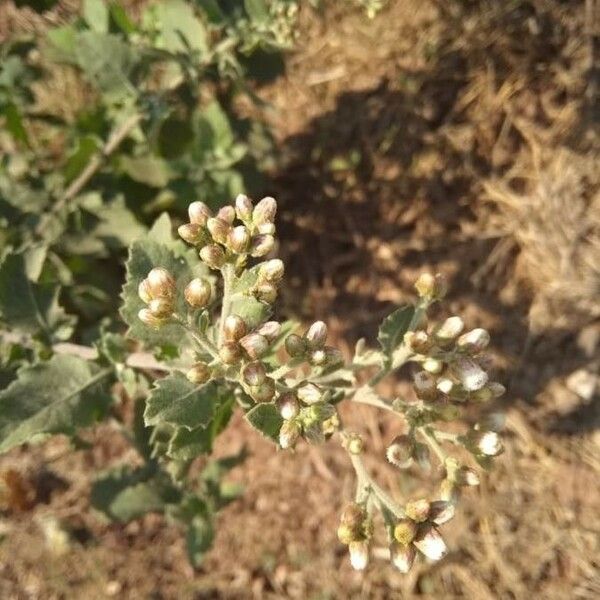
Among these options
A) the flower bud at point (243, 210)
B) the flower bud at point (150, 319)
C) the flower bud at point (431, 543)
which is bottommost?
the flower bud at point (431, 543)

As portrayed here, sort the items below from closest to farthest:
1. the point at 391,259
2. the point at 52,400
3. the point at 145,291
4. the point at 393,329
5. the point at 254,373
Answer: the point at 254,373, the point at 145,291, the point at 393,329, the point at 52,400, the point at 391,259

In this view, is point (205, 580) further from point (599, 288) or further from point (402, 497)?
point (599, 288)

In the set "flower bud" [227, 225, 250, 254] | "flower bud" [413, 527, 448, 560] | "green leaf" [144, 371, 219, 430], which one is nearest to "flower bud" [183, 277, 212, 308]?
"flower bud" [227, 225, 250, 254]

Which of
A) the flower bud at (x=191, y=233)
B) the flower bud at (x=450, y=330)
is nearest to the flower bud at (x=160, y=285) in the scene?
the flower bud at (x=191, y=233)

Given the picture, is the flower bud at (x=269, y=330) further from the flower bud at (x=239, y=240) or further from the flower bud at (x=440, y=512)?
the flower bud at (x=440, y=512)

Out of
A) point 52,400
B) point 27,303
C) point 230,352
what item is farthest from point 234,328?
point 27,303

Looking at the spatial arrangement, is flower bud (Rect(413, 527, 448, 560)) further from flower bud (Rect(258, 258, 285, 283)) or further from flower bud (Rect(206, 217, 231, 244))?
flower bud (Rect(206, 217, 231, 244))

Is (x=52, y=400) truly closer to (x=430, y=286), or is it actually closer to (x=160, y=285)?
(x=160, y=285)

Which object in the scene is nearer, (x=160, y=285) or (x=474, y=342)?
(x=160, y=285)
